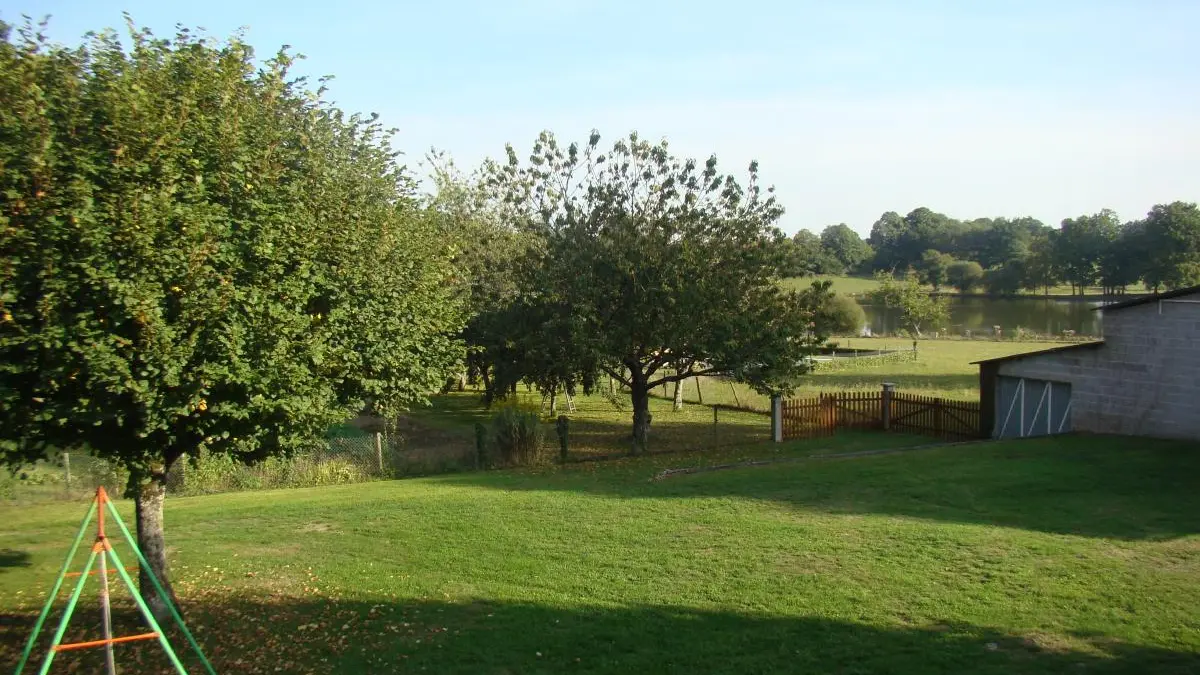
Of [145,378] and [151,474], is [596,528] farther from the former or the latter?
[145,378]

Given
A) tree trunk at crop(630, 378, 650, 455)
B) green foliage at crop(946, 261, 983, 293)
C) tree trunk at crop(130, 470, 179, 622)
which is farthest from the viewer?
green foliage at crop(946, 261, 983, 293)

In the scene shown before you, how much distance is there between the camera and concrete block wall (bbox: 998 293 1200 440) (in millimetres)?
20938

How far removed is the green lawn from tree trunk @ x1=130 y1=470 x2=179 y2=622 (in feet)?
1.78

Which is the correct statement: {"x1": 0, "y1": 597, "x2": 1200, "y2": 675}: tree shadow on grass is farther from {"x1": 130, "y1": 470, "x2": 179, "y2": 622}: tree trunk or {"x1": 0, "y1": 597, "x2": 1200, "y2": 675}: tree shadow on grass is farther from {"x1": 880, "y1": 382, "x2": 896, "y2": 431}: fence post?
{"x1": 880, "y1": 382, "x2": 896, "y2": 431}: fence post

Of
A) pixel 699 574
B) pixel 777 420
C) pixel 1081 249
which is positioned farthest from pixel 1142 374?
pixel 1081 249

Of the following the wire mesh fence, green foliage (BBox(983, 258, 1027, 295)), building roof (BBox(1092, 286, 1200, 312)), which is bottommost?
the wire mesh fence

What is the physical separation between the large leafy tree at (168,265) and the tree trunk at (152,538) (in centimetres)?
3

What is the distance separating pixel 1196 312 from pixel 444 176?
30.0m

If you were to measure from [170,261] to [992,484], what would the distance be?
593 inches

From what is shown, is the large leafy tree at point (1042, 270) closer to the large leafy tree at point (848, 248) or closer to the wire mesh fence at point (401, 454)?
the large leafy tree at point (848, 248)

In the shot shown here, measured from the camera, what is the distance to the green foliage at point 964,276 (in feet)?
402

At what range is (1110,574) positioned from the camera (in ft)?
36.5

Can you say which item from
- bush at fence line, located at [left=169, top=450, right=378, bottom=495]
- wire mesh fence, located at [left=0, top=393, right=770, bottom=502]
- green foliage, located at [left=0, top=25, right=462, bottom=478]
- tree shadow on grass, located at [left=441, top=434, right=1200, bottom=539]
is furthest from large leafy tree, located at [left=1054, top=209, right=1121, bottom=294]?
green foliage, located at [left=0, top=25, right=462, bottom=478]

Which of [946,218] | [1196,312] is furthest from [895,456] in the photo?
[946,218]
